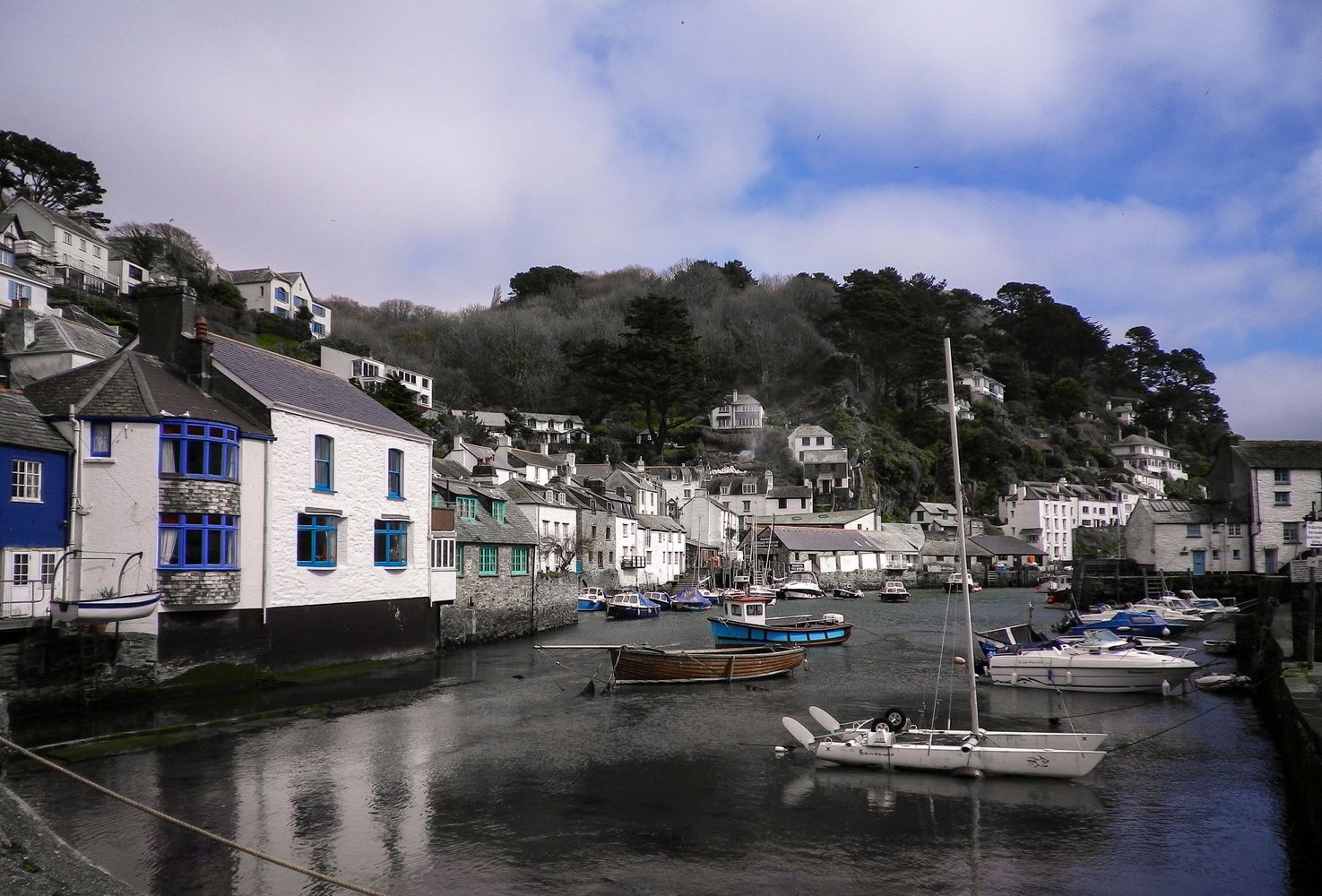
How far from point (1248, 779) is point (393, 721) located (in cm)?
2059

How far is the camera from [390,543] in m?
33.1

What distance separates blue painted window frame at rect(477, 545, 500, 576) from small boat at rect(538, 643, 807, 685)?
33.6 feet

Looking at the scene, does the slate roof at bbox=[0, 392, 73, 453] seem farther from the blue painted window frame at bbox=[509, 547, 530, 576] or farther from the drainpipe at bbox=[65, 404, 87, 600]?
the blue painted window frame at bbox=[509, 547, 530, 576]

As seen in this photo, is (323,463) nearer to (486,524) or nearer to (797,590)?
(486,524)

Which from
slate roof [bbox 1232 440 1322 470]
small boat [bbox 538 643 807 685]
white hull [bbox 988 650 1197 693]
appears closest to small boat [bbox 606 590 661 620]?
small boat [bbox 538 643 807 685]

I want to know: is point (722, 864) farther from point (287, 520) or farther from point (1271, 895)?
point (287, 520)

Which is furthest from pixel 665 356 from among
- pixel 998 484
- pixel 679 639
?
pixel 679 639

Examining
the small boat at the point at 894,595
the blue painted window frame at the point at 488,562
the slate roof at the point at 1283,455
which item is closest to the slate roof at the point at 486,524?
the blue painted window frame at the point at 488,562

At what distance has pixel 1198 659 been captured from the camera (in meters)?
37.1

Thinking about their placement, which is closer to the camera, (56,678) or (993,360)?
(56,678)

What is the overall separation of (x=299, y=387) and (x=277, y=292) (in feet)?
244

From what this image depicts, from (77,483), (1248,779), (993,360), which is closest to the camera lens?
(1248,779)

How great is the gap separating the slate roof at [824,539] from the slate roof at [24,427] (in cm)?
7365

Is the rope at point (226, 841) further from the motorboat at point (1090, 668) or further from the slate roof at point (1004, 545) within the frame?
the slate roof at point (1004, 545)
